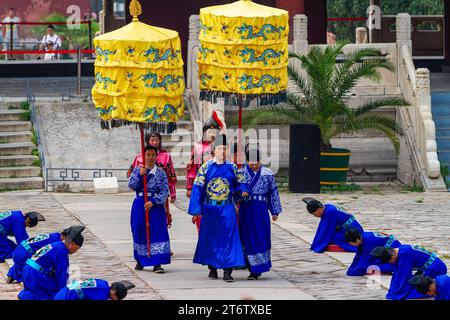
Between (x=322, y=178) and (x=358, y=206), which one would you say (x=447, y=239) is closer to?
(x=358, y=206)

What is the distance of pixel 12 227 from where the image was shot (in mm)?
17281

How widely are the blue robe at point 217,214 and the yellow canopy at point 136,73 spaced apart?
1.18 m

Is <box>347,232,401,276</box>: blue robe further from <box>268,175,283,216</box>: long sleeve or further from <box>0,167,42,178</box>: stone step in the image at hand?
<box>0,167,42,178</box>: stone step

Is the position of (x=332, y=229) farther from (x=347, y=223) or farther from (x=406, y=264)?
(x=406, y=264)

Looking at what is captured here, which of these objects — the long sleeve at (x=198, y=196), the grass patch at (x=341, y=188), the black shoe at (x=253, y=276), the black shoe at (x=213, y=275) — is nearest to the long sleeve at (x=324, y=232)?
the black shoe at (x=253, y=276)

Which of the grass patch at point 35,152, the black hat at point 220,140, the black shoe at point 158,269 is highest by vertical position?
the black hat at point 220,140

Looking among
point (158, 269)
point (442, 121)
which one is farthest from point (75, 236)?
point (442, 121)

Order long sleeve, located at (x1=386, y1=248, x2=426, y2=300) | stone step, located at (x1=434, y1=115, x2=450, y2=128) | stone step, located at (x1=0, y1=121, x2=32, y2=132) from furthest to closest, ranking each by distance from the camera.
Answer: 1. stone step, located at (x1=434, y1=115, x2=450, y2=128)
2. stone step, located at (x1=0, y1=121, x2=32, y2=132)
3. long sleeve, located at (x1=386, y1=248, x2=426, y2=300)

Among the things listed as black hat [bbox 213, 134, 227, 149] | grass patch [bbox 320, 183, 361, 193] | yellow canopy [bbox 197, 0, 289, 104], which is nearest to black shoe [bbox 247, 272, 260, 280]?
black hat [bbox 213, 134, 227, 149]

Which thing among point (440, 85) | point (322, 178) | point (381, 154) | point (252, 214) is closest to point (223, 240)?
point (252, 214)

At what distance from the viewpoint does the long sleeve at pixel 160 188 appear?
A: 1695 centimetres

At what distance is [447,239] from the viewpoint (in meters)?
19.3

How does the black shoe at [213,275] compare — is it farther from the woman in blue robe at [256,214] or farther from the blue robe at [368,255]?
the blue robe at [368,255]

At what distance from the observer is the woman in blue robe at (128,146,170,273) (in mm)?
16859
